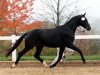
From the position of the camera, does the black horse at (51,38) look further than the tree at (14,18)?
No

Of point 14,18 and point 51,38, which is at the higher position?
point 51,38

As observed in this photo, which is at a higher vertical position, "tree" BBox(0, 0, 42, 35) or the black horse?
the black horse

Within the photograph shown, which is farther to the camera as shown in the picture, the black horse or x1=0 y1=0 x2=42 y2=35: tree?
x1=0 y1=0 x2=42 y2=35: tree

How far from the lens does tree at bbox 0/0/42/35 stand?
73.8ft

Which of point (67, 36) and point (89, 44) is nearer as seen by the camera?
point (67, 36)

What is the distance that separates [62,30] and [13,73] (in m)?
2.21

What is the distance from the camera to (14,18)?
2336cm

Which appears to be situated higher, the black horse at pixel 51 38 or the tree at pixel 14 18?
the black horse at pixel 51 38

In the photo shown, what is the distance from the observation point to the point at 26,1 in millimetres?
24828

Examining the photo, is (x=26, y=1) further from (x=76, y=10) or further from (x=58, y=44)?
(x=58, y=44)

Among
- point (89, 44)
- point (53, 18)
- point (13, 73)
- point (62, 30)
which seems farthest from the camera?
point (53, 18)

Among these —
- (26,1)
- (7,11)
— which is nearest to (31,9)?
(26,1)

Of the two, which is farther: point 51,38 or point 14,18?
point 14,18

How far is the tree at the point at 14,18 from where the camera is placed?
22.5 metres
